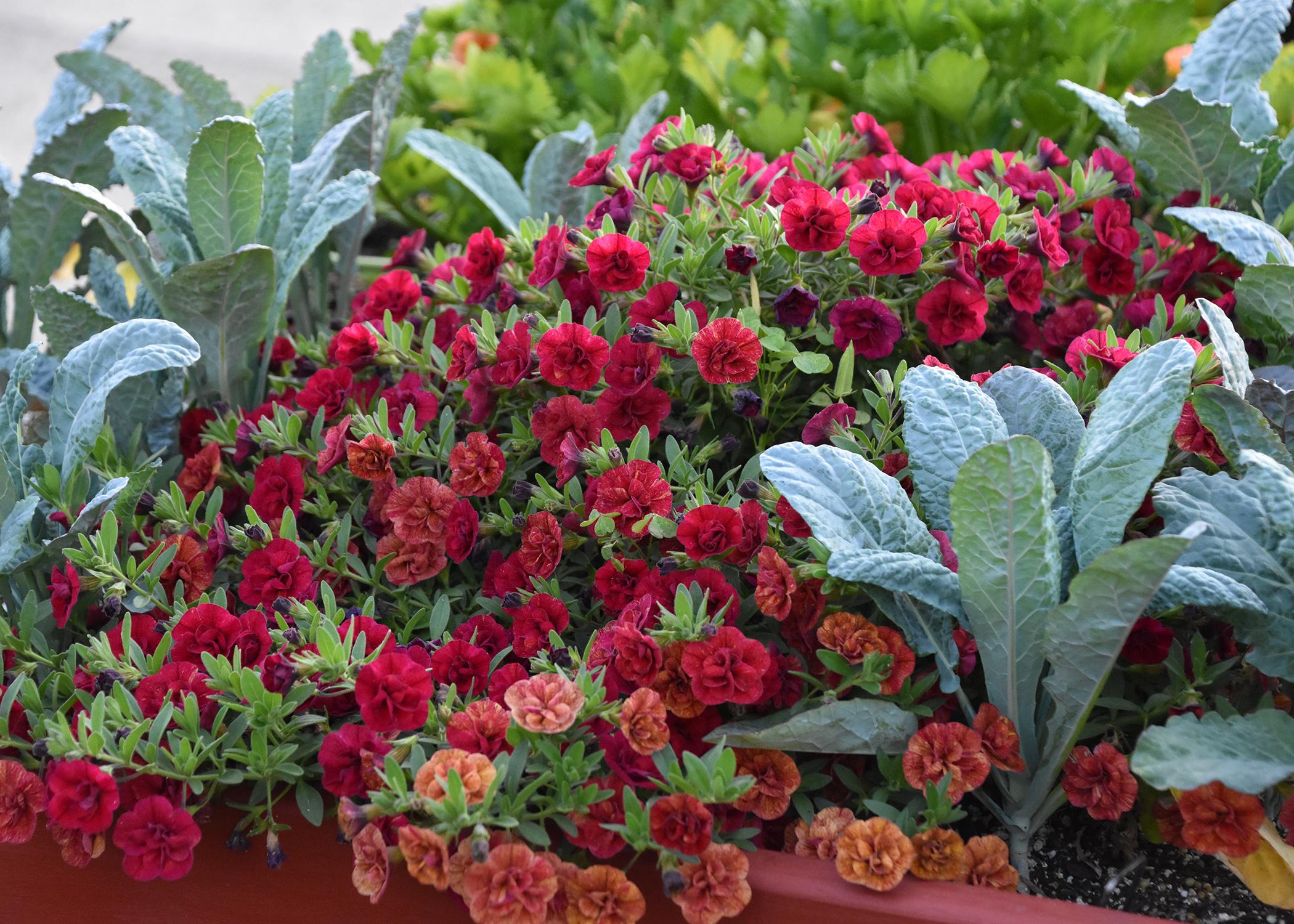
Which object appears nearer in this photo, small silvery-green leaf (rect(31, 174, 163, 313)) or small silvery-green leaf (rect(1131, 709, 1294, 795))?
small silvery-green leaf (rect(1131, 709, 1294, 795))

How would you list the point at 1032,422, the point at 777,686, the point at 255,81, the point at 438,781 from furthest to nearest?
1. the point at 255,81
2. the point at 1032,422
3. the point at 777,686
4. the point at 438,781

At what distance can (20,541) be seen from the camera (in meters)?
1.17

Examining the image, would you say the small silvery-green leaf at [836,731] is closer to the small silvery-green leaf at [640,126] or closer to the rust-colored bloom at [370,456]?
the rust-colored bloom at [370,456]

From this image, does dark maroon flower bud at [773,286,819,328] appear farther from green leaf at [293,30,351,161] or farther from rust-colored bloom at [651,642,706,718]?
green leaf at [293,30,351,161]

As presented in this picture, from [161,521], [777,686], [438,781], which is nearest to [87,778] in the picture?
[438,781]

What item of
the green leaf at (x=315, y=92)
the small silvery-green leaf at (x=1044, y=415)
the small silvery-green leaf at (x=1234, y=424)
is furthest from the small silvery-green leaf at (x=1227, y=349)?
the green leaf at (x=315, y=92)

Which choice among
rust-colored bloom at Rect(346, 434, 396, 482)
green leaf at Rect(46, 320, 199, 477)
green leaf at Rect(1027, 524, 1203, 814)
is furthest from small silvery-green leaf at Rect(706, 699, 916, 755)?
green leaf at Rect(46, 320, 199, 477)

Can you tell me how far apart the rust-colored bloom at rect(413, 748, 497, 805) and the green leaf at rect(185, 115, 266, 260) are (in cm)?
87

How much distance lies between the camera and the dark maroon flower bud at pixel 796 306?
120 centimetres

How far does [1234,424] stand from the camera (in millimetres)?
1000

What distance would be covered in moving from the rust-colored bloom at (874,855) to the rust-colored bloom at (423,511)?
0.51 meters

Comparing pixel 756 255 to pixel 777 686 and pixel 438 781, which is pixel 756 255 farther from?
pixel 438 781

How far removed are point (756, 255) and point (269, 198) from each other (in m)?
0.77

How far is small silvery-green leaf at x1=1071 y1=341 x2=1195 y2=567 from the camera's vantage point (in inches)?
37.2
